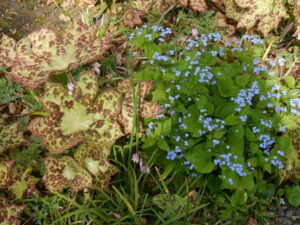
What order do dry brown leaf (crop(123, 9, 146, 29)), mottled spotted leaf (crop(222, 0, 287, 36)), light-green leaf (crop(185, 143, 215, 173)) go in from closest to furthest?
light-green leaf (crop(185, 143, 215, 173)) → mottled spotted leaf (crop(222, 0, 287, 36)) → dry brown leaf (crop(123, 9, 146, 29))

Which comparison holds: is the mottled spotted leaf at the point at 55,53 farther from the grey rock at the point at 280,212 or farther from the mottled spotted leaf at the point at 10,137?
the grey rock at the point at 280,212

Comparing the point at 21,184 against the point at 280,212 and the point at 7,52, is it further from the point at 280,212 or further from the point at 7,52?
the point at 280,212

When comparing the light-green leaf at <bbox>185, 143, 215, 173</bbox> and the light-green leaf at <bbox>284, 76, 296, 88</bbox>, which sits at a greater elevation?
the light-green leaf at <bbox>284, 76, 296, 88</bbox>

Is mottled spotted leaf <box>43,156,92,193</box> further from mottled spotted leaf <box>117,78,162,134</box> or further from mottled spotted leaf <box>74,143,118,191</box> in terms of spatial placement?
mottled spotted leaf <box>117,78,162,134</box>

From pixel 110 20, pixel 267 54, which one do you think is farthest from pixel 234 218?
pixel 110 20

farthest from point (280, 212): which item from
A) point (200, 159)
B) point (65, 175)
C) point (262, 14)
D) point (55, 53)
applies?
point (55, 53)

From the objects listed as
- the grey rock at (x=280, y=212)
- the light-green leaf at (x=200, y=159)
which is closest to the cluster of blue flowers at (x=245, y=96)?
the light-green leaf at (x=200, y=159)

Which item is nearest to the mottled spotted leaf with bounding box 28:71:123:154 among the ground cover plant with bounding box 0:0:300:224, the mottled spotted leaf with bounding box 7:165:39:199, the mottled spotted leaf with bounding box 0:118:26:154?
the ground cover plant with bounding box 0:0:300:224

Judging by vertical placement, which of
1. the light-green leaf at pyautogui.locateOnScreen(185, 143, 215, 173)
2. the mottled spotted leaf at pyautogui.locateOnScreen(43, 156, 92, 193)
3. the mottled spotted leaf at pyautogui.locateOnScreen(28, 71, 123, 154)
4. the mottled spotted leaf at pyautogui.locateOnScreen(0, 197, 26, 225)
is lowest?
the mottled spotted leaf at pyautogui.locateOnScreen(0, 197, 26, 225)
